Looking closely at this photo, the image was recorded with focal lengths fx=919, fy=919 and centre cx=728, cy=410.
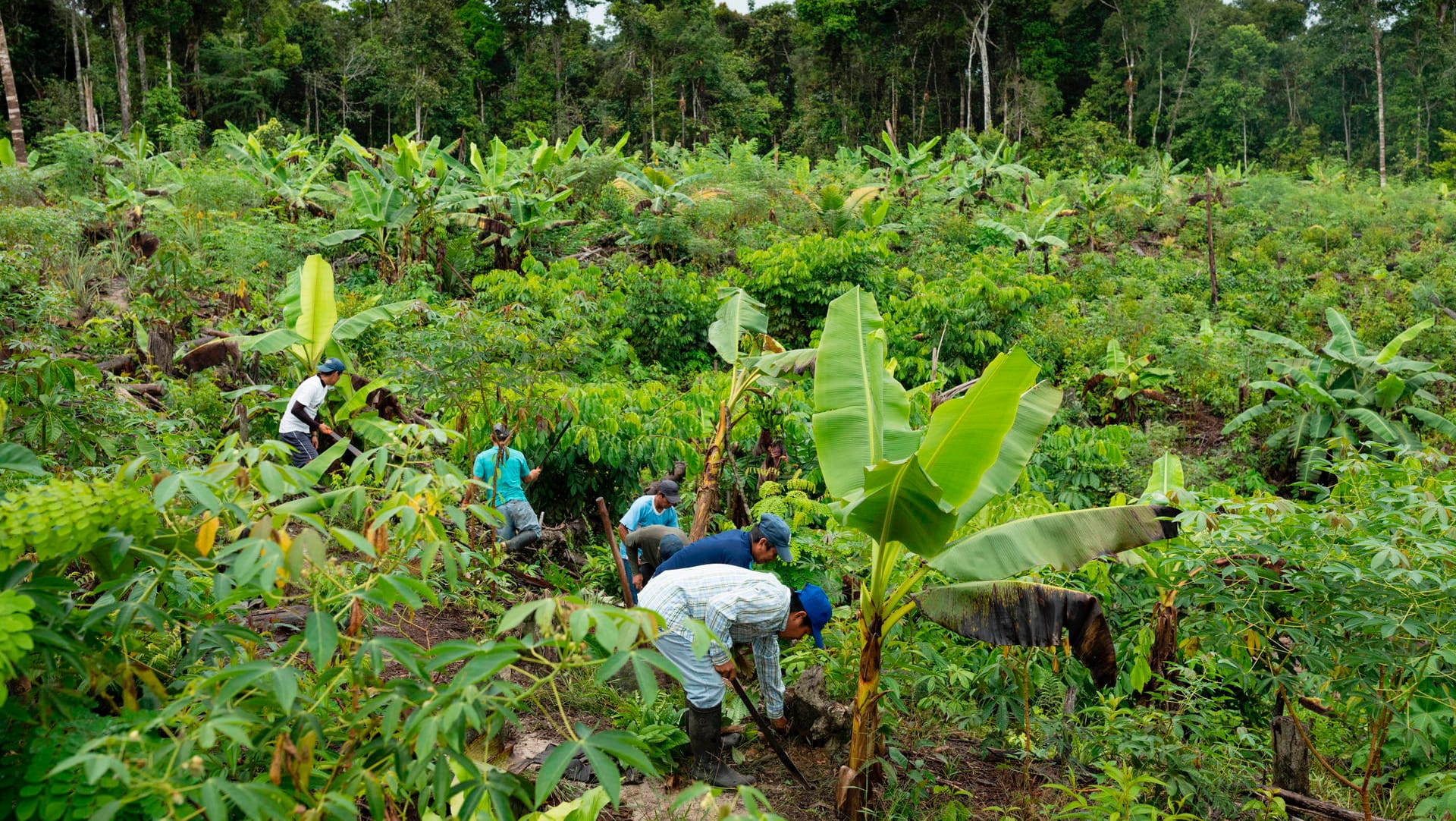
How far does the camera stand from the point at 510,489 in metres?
6.33

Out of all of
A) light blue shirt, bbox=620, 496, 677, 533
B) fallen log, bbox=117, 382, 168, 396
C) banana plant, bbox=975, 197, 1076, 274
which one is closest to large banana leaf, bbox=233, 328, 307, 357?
fallen log, bbox=117, 382, 168, 396

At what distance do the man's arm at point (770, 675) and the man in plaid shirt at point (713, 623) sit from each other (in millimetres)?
65

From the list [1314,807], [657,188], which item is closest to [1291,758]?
[1314,807]

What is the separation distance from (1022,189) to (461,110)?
17917 millimetres

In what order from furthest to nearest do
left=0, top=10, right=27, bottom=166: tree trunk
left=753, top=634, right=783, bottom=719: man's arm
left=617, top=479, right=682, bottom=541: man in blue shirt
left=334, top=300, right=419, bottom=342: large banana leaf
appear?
left=0, top=10, right=27, bottom=166: tree trunk → left=334, top=300, right=419, bottom=342: large banana leaf → left=617, top=479, right=682, bottom=541: man in blue shirt → left=753, top=634, right=783, bottom=719: man's arm

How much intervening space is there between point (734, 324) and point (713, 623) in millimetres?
3660

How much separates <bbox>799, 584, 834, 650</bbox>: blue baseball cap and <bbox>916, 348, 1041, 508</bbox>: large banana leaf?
0.88 meters

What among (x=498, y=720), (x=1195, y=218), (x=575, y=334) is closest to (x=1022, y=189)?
(x=1195, y=218)

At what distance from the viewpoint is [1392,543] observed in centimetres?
362

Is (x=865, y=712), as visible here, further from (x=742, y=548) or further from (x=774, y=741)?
(x=742, y=548)

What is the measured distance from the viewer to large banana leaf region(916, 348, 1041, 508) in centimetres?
349

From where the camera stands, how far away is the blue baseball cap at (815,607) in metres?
4.20

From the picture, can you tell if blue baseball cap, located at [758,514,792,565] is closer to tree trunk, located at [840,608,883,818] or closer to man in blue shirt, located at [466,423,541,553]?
tree trunk, located at [840,608,883,818]

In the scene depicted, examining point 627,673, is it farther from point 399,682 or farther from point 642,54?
point 642,54
